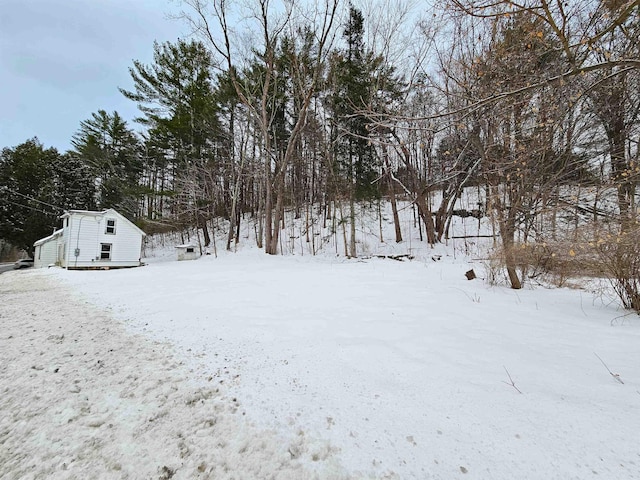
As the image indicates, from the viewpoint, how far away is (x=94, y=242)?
12.9 m

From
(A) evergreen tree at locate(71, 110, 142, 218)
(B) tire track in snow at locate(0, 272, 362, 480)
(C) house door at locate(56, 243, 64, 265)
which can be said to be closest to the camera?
(B) tire track in snow at locate(0, 272, 362, 480)

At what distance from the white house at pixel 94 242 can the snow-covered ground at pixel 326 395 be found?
12.1 metres

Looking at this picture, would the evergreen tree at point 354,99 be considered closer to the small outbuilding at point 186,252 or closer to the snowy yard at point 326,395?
the small outbuilding at point 186,252

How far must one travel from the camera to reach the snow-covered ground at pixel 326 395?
1076mm

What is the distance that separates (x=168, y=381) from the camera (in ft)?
5.72

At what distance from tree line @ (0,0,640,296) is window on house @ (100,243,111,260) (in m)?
2.71

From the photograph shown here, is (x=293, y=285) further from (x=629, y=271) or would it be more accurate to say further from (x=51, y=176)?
(x=51, y=176)

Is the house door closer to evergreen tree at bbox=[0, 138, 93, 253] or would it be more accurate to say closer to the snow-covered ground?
evergreen tree at bbox=[0, 138, 93, 253]

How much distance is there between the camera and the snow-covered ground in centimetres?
108

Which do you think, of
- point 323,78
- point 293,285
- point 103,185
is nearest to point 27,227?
point 103,185

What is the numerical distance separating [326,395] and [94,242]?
1607cm

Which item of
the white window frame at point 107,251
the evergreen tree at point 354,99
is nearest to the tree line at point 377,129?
the evergreen tree at point 354,99

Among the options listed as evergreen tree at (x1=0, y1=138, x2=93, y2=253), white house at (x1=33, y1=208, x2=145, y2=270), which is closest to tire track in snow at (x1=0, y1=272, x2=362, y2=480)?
white house at (x1=33, y1=208, x2=145, y2=270)

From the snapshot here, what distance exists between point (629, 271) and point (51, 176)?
29.0 metres
